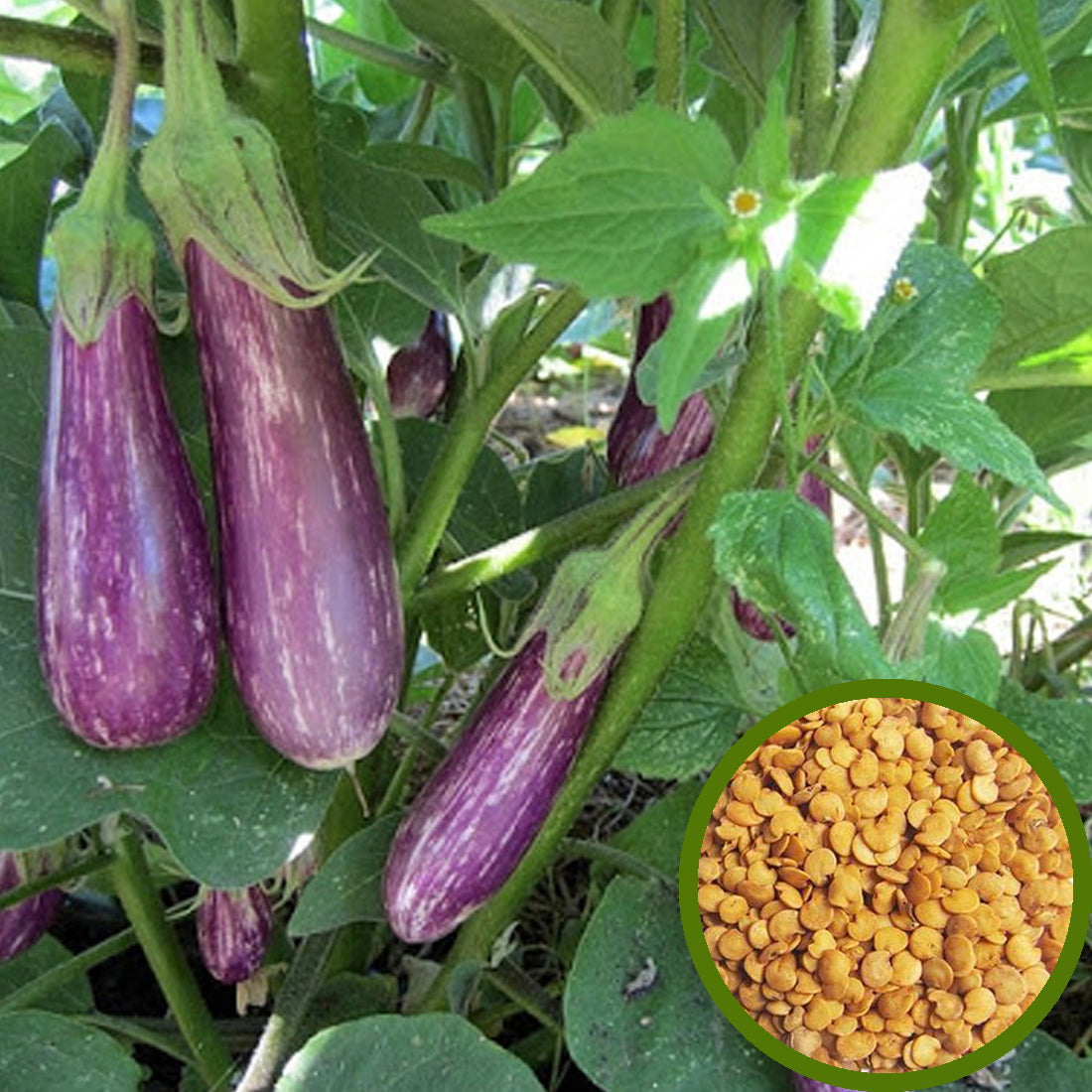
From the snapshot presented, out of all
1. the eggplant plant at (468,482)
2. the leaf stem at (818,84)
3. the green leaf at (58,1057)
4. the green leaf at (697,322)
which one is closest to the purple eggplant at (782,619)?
the eggplant plant at (468,482)

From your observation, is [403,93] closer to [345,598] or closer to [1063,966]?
[345,598]

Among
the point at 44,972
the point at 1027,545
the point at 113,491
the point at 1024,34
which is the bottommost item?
the point at 44,972

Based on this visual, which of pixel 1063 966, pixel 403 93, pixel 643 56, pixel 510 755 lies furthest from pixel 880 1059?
pixel 403 93

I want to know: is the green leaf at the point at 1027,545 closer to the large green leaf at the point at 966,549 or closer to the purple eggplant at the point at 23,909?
the large green leaf at the point at 966,549

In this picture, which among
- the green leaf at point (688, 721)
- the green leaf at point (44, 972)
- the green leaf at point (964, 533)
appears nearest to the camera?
the green leaf at point (964, 533)

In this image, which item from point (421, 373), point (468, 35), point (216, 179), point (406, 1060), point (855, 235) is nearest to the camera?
point (855, 235)

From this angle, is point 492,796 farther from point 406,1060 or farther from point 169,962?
point 169,962

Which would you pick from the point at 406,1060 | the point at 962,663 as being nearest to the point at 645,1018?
the point at 406,1060
